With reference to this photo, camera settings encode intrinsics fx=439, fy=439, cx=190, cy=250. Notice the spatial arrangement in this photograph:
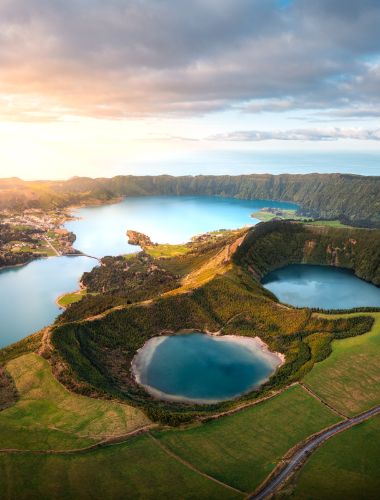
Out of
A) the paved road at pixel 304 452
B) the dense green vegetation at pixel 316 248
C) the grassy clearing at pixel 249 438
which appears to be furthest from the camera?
the dense green vegetation at pixel 316 248

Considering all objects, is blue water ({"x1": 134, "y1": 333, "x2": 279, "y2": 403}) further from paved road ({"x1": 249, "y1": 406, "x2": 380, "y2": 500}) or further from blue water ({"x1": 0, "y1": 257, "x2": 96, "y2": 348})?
blue water ({"x1": 0, "y1": 257, "x2": 96, "y2": 348})

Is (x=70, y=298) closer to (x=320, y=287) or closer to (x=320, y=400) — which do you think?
(x=320, y=287)

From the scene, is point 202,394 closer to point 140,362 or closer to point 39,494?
point 140,362

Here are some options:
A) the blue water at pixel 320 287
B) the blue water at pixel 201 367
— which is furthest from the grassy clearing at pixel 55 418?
the blue water at pixel 320 287

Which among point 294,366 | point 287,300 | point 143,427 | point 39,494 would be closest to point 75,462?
point 39,494

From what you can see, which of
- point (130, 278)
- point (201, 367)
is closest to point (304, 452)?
point (201, 367)

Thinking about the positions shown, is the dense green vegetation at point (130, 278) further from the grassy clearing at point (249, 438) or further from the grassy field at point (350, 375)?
the grassy clearing at point (249, 438)
